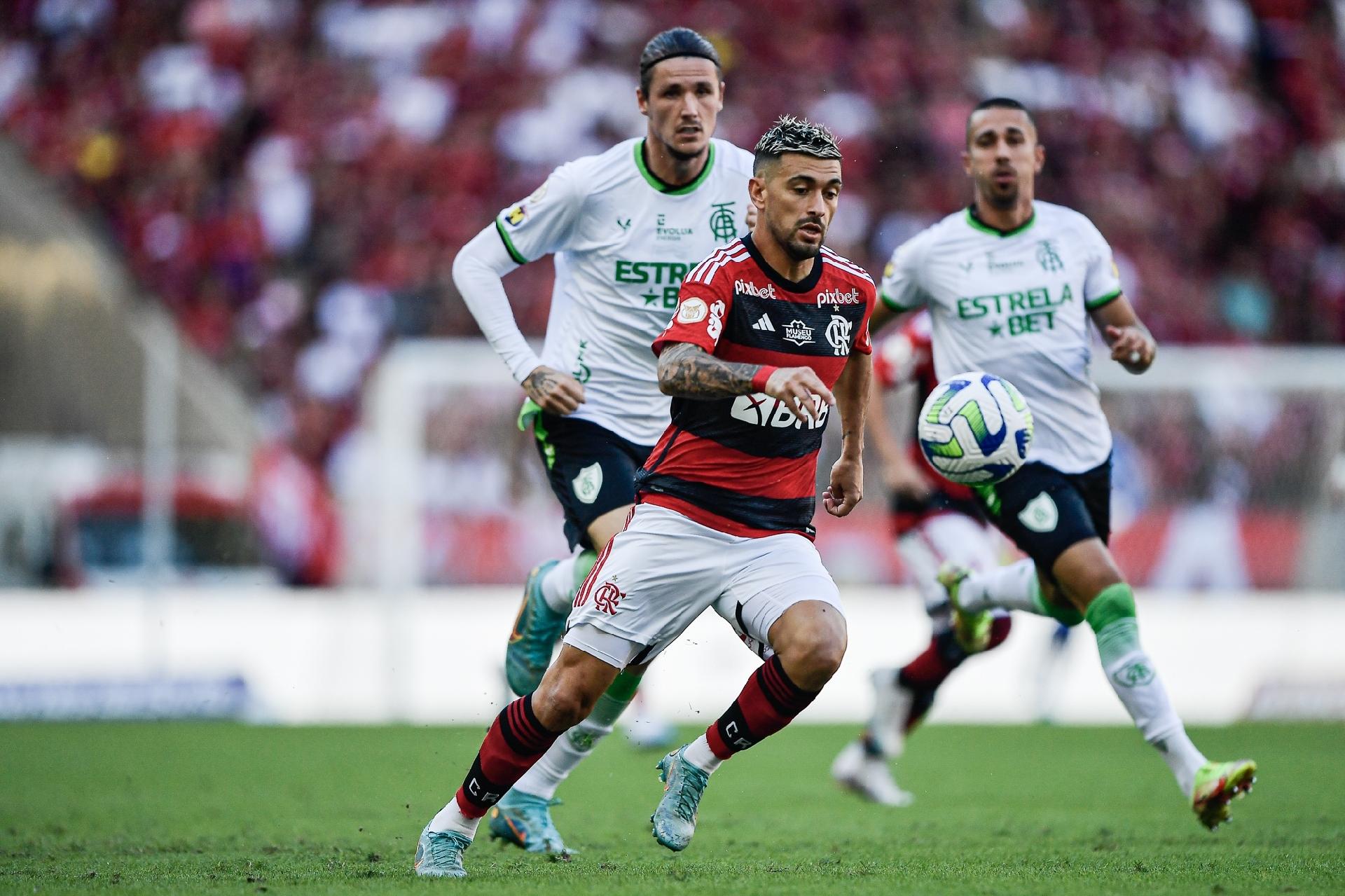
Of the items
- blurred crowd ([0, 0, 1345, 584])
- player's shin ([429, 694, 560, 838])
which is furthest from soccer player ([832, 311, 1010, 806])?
blurred crowd ([0, 0, 1345, 584])

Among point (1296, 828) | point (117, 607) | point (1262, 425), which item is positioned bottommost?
point (117, 607)

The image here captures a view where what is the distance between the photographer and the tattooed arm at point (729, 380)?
4.75m

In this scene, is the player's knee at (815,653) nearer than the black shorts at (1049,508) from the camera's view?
Yes

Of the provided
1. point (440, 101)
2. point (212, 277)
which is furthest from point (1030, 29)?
point (212, 277)

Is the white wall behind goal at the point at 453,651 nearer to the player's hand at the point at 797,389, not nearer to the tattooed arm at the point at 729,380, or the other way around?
the tattooed arm at the point at 729,380

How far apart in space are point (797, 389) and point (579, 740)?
2119 mm

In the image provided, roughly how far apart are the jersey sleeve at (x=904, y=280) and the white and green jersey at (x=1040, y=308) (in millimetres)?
37

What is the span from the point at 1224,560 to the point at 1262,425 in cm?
119

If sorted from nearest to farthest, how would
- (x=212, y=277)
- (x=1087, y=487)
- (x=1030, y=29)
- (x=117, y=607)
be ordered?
1. (x=1087, y=487)
2. (x=117, y=607)
3. (x=212, y=277)
4. (x=1030, y=29)

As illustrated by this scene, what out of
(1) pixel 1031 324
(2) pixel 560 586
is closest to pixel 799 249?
(2) pixel 560 586

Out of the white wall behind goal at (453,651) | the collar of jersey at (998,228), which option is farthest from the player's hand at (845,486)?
the white wall behind goal at (453,651)

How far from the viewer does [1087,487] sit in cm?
733

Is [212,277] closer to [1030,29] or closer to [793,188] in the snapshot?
[1030,29]

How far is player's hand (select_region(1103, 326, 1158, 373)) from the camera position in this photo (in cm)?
693
